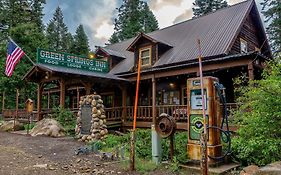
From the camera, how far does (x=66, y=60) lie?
15.1 m

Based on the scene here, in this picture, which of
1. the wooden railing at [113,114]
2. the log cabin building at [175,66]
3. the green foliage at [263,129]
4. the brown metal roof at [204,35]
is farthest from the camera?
the wooden railing at [113,114]

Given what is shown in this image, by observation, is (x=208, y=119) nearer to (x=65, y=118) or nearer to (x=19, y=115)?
(x=65, y=118)

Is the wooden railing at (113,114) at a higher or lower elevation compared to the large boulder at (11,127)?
higher

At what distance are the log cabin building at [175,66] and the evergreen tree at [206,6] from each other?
18.2 meters

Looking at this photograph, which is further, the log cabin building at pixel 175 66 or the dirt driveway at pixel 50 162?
the log cabin building at pixel 175 66

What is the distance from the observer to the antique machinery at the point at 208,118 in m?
6.08

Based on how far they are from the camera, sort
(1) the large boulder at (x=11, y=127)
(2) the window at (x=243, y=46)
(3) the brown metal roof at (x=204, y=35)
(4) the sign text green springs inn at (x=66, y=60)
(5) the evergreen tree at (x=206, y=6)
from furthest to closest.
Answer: (5) the evergreen tree at (x=206, y=6) → (1) the large boulder at (x=11, y=127) → (2) the window at (x=243, y=46) → (3) the brown metal roof at (x=204, y=35) → (4) the sign text green springs inn at (x=66, y=60)

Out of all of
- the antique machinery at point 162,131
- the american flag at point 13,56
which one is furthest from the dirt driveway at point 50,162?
the american flag at point 13,56

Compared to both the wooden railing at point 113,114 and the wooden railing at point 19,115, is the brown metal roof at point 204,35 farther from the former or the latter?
the wooden railing at point 19,115

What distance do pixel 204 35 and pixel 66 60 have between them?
8629 millimetres

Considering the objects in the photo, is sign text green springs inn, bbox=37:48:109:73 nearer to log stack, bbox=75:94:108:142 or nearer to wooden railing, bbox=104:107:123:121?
wooden railing, bbox=104:107:123:121

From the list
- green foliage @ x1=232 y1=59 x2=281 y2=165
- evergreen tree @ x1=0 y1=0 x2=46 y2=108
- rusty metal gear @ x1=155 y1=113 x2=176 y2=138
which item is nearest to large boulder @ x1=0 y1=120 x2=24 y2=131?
evergreen tree @ x1=0 y1=0 x2=46 y2=108

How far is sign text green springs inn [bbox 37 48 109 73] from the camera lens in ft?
46.9

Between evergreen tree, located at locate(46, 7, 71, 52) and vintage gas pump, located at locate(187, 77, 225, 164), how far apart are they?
41.2 metres
